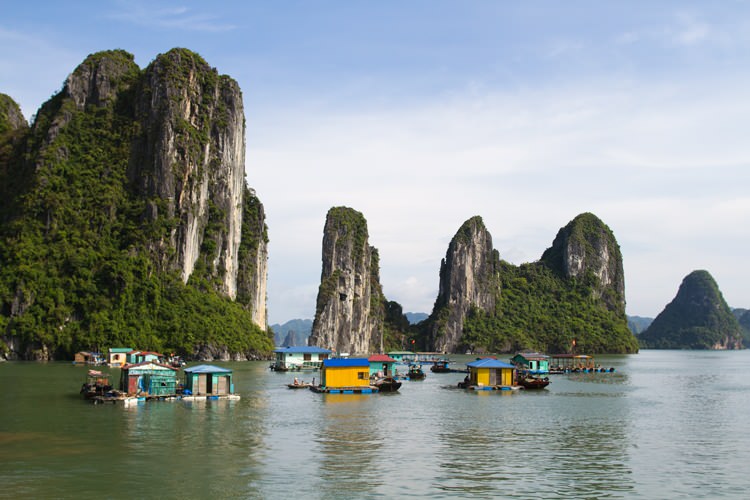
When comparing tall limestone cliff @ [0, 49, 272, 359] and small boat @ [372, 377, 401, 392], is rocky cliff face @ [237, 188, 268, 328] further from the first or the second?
small boat @ [372, 377, 401, 392]

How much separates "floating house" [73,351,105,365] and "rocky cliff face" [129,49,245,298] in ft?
82.9

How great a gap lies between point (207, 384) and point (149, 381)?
12.3 ft

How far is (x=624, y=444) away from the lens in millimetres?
34500

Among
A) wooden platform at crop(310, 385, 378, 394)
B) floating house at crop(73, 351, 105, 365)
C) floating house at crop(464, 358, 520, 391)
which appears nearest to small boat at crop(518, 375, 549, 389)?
floating house at crop(464, 358, 520, 391)

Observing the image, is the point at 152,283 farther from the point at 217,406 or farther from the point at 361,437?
the point at 361,437

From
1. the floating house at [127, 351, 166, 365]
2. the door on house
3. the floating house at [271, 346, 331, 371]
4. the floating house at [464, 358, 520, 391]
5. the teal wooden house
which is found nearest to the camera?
the teal wooden house

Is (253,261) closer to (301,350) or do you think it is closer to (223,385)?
(301,350)

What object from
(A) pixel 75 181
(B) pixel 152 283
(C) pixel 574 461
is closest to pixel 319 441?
(C) pixel 574 461

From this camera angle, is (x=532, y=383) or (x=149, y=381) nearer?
(x=149, y=381)

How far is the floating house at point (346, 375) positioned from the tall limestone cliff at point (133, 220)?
51.3m

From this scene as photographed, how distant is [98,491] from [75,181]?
103936mm

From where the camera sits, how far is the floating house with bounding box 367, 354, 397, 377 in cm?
7181

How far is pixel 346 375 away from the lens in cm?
5947

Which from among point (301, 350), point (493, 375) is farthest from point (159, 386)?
point (301, 350)
